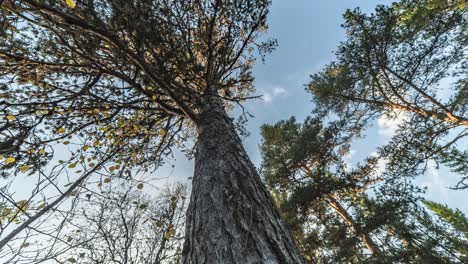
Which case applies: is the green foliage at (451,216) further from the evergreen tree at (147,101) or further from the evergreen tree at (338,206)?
the evergreen tree at (147,101)

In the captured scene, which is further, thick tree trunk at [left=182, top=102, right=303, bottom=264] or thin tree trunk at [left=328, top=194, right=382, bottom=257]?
thin tree trunk at [left=328, top=194, right=382, bottom=257]

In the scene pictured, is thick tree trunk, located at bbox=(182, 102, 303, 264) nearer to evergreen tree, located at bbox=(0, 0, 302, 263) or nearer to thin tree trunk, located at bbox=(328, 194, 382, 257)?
evergreen tree, located at bbox=(0, 0, 302, 263)

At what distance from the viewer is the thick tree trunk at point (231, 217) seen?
4.09 feet

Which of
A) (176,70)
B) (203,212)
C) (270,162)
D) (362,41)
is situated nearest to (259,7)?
(176,70)

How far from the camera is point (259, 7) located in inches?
155

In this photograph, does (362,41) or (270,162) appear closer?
(362,41)

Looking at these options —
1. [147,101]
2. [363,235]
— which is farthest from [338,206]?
[147,101]

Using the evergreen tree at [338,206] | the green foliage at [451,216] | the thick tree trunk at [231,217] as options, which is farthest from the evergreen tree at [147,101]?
the green foliage at [451,216]

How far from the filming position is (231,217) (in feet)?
4.84

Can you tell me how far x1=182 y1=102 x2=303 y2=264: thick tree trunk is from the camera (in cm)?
Result: 125

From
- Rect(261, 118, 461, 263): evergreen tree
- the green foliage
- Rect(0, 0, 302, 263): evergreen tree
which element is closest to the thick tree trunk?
Rect(0, 0, 302, 263): evergreen tree

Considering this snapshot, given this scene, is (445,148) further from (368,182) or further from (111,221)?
(111,221)

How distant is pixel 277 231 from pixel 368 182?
26.7 feet

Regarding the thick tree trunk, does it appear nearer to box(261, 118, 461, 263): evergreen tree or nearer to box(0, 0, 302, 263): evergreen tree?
box(0, 0, 302, 263): evergreen tree
